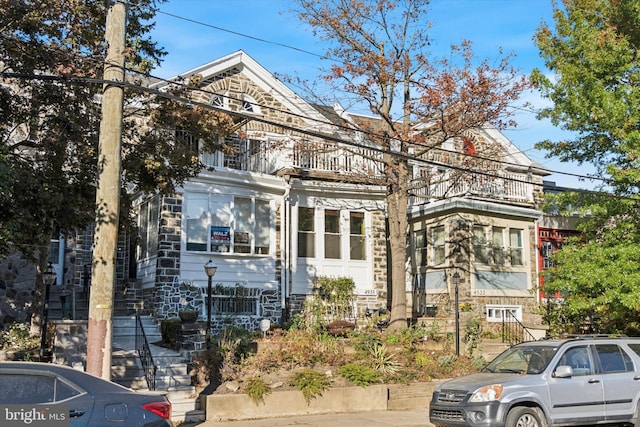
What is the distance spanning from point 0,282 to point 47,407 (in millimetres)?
13016

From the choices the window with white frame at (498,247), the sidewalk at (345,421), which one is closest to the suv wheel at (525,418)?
the sidewalk at (345,421)

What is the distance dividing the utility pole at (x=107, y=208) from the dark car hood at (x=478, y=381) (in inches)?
214

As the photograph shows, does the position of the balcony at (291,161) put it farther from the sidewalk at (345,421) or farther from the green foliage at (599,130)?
the sidewalk at (345,421)

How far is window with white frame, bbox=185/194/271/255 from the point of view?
20516 mm

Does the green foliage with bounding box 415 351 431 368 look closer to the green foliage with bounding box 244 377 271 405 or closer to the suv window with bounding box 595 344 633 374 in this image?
the green foliage with bounding box 244 377 271 405

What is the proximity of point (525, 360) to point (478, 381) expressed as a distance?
107cm

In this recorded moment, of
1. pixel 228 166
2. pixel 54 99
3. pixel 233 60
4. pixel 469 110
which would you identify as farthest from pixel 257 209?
pixel 54 99

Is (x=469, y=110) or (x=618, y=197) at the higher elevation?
(x=469, y=110)

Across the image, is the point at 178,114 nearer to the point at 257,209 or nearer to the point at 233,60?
the point at 257,209

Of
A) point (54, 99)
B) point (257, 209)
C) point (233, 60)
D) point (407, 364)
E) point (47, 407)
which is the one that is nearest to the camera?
point (47, 407)

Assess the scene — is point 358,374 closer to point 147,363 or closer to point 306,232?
point 147,363

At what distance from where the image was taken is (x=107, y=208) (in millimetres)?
9805

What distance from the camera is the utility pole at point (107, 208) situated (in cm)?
940

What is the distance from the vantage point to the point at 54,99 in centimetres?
1341
